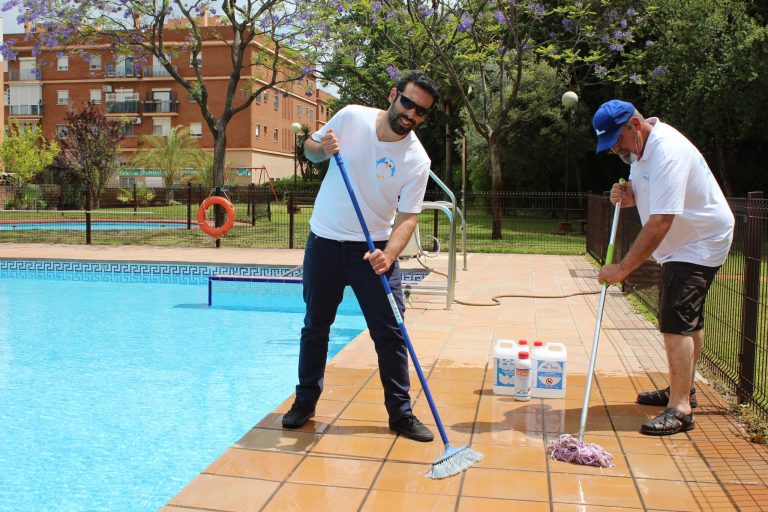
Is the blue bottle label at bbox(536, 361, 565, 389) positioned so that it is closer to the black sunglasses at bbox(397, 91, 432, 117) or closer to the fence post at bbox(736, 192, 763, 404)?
the fence post at bbox(736, 192, 763, 404)

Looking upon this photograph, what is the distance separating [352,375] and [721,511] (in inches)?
97.9

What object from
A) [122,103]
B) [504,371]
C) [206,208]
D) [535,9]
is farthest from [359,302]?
[122,103]

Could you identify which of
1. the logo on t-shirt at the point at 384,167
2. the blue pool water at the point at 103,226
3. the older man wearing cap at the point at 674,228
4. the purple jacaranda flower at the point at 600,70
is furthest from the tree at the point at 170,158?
the older man wearing cap at the point at 674,228

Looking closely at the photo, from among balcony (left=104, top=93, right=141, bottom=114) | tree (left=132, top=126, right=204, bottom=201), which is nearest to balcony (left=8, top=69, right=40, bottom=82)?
balcony (left=104, top=93, right=141, bottom=114)

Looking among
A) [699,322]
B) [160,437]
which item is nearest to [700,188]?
[699,322]

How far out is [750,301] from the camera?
4.19 metres

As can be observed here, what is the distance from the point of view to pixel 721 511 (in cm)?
282

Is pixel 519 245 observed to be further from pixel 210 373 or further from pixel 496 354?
pixel 496 354

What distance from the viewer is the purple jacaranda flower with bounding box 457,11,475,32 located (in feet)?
53.6

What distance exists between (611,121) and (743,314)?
1583mm

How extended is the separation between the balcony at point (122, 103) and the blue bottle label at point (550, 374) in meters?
49.9

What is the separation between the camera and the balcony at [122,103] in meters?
50.1

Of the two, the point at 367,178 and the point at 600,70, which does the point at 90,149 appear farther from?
the point at 367,178

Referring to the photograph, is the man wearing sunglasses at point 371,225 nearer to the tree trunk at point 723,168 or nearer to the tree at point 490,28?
the tree at point 490,28
